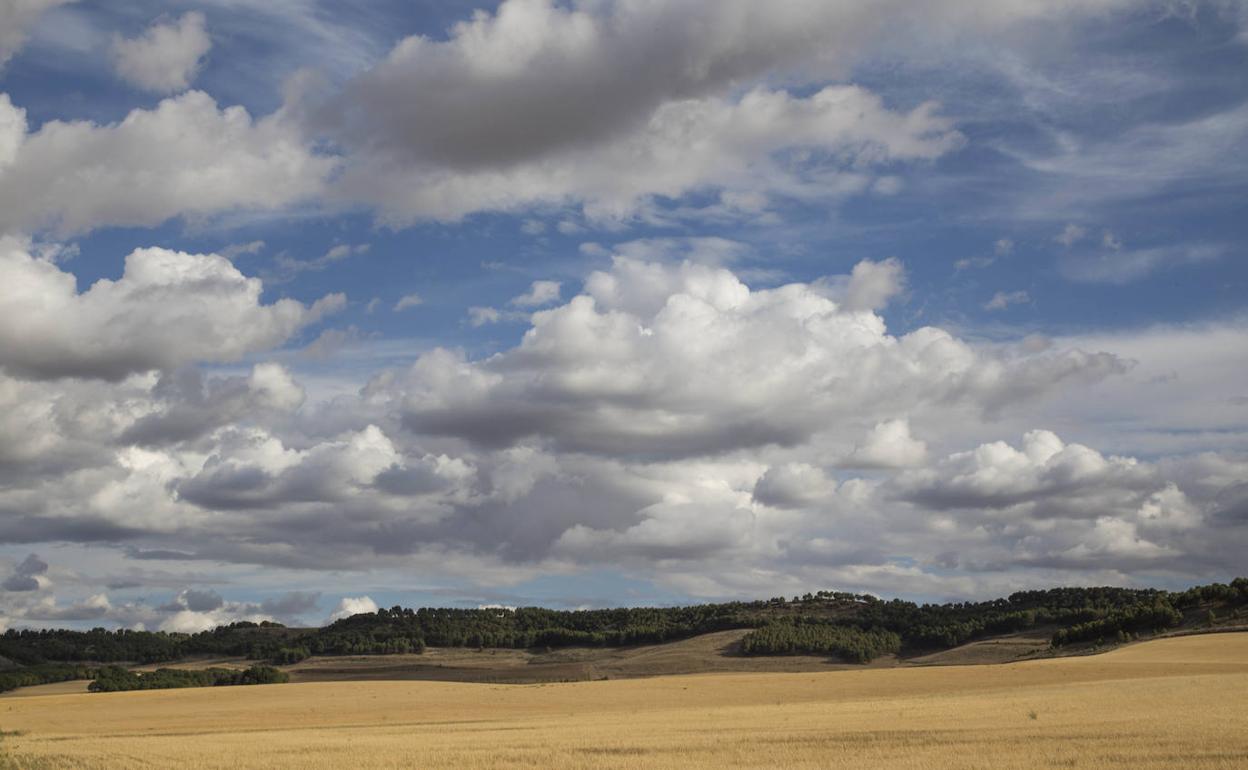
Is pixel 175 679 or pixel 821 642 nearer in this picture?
pixel 175 679

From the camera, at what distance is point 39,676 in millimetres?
157750

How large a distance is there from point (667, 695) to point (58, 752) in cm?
5040

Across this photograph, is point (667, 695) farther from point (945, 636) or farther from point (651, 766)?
point (945, 636)

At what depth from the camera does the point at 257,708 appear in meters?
90.6

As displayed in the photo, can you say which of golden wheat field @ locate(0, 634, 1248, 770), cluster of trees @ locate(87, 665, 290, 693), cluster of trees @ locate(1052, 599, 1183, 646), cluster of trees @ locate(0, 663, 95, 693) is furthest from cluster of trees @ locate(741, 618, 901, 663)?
cluster of trees @ locate(0, 663, 95, 693)

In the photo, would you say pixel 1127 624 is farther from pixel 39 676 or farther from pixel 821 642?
pixel 39 676

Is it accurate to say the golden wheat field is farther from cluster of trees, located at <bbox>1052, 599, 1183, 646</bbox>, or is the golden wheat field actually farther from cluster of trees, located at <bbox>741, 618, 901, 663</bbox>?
cluster of trees, located at <bbox>741, 618, 901, 663</bbox>

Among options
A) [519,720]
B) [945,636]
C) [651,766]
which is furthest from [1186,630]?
[651,766]

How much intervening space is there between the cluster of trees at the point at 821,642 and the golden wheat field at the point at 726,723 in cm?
5361

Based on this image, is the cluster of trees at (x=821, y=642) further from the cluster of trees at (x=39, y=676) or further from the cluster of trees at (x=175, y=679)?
the cluster of trees at (x=39, y=676)

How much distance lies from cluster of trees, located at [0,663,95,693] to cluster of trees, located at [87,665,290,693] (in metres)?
13.6

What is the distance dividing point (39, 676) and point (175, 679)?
2982 cm

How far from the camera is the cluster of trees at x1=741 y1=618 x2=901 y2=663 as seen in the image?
160 m

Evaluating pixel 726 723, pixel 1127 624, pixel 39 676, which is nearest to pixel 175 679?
pixel 39 676
